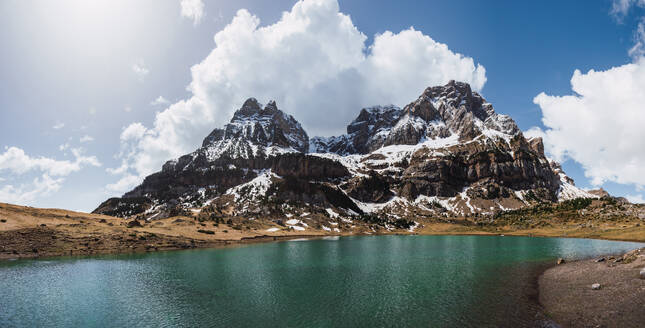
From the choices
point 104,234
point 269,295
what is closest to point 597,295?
point 269,295

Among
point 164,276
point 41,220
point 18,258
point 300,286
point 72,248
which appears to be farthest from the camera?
point 41,220

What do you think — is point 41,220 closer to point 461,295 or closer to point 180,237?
point 180,237

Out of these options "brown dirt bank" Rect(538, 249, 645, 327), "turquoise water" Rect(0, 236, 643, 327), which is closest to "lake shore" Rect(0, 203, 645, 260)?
"turquoise water" Rect(0, 236, 643, 327)

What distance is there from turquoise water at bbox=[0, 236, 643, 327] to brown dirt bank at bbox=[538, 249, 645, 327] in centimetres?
300

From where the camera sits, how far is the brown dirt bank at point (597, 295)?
106 feet

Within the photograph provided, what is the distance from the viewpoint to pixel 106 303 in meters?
44.7

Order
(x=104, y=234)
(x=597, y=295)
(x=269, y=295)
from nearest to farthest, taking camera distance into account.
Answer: (x=597, y=295) → (x=269, y=295) → (x=104, y=234)

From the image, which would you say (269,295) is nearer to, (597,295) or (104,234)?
(597,295)

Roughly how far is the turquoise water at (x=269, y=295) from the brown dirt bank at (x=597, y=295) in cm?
300

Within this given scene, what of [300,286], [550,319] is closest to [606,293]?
[550,319]

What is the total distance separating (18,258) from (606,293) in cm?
13526

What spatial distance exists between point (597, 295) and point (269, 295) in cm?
5001

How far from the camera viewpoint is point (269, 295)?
48.4 meters

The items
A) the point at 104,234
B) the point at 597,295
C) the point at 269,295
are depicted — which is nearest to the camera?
the point at 597,295
